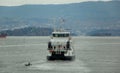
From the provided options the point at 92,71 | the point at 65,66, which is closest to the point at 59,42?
the point at 65,66

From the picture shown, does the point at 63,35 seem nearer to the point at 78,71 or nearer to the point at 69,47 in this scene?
the point at 69,47

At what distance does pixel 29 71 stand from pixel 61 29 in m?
25.6

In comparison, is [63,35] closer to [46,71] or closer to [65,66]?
[65,66]

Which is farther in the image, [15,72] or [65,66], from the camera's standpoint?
[65,66]

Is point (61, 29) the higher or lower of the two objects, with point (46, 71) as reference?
higher

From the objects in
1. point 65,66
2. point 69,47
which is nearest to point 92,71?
point 65,66

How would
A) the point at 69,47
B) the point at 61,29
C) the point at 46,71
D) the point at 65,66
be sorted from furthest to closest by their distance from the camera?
the point at 61,29, the point at 69,47, the point at 65,66, the point at 46,71

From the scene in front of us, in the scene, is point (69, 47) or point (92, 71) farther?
point (69, 47)

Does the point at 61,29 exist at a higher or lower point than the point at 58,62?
higher

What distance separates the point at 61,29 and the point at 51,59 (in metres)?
8.47

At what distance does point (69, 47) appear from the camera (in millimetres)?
99812

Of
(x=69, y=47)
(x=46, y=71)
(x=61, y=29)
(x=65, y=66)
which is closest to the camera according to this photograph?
(x=46, y=71)

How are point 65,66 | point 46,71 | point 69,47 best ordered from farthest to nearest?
point 69,47, point 65,66, point 46,71

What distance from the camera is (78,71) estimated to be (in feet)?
273
